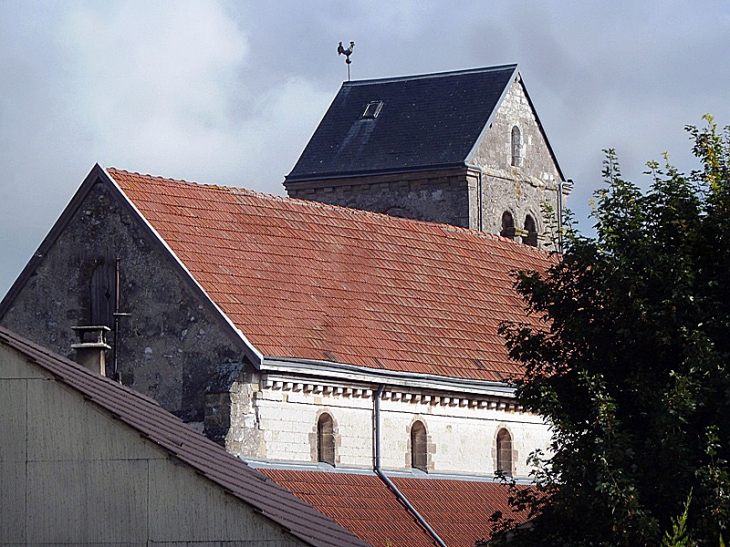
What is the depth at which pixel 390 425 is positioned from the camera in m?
34.9

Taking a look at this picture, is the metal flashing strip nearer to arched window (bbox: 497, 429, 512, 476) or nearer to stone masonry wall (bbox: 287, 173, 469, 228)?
arched window (bbox: 497, 429, 512, 476)

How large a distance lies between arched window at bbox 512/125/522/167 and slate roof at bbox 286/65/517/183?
1.46 m

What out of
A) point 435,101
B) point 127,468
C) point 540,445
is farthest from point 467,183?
point 127,468

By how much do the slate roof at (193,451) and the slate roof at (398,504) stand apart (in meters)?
6.92

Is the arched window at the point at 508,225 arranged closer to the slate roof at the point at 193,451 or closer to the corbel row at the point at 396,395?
the corbel row at the point at 396,395

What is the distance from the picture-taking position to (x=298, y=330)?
34.1m

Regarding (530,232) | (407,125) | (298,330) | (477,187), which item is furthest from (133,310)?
(530,232)

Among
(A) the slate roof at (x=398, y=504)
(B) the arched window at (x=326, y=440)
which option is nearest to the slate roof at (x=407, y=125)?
(A) the slate roof at (x=398, y=504)

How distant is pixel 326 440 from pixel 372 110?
2288 centimetres

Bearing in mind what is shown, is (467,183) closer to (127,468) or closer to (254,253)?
(254,253)

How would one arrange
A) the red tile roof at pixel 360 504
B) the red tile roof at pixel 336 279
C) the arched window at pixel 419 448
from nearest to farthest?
the red tile roof at pixel 360 504 < the red tile roof at pixel 336 279 < the arched window at pixel 419 448

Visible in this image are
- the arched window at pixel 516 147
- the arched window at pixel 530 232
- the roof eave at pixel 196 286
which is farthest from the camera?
the arched window at pixel 516 147

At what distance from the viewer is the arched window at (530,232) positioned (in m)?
54.0

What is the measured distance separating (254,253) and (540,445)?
23.5 ft
